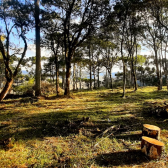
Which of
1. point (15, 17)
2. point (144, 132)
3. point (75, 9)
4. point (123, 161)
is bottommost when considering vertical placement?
point (123, 161)

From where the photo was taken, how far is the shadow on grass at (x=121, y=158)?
262 cm

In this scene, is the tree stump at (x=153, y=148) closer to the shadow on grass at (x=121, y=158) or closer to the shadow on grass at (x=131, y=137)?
the shadow on grass at (x=121, y=158)

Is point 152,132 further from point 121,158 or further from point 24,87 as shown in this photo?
point 24,87

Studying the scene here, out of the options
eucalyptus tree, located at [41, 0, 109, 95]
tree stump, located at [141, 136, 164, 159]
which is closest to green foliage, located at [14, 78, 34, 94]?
eucalyptus tree, located at [41, 0, 109, 95]

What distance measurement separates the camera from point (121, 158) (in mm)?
2785

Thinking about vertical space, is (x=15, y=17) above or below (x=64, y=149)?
above

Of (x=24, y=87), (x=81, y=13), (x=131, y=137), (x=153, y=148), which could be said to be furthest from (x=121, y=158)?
(x=24, y=87)

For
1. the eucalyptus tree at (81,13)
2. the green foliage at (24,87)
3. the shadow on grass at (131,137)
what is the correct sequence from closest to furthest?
1. the shadow on grass at (131,137)
2. the eucalyptus tree at (81,13)
3. the green foliage at (24,87)

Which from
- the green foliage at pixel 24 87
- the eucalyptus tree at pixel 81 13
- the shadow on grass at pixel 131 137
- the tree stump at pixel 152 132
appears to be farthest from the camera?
the green foliage at pixel 24 87

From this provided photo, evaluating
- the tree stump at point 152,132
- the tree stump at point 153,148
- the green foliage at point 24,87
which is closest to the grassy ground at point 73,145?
the tree stump at point 153,148

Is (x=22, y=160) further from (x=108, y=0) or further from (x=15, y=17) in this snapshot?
(x=108, y=0)

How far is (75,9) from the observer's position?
10734 mm

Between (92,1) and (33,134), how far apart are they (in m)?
10.7

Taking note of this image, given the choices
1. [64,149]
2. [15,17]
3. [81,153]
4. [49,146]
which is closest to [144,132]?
[81,153]
